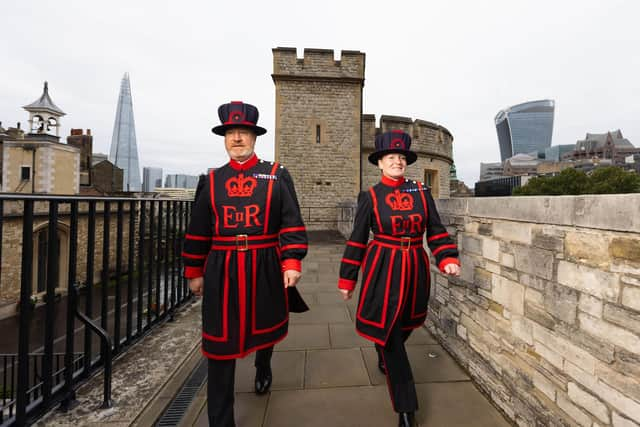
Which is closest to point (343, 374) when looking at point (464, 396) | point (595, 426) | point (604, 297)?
point (464, 396)

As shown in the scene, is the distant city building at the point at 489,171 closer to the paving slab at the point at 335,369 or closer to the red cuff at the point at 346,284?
the paving slab at the point at 335,369

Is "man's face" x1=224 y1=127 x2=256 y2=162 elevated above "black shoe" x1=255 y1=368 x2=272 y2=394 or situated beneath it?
elevated above

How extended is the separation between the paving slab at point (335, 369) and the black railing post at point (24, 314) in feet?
5.62

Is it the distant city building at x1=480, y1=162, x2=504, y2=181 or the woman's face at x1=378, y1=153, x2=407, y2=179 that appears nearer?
the woman's face at x1=378, y1=153, x2=407, y2=179

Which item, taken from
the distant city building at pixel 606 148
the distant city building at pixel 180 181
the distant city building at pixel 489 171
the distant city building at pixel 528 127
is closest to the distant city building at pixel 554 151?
the distant city building at pixel 528 127

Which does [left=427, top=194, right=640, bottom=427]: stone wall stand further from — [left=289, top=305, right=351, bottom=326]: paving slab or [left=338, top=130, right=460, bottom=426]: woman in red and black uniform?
[left=289, top=305, right=351, bottom=326]: paving slab

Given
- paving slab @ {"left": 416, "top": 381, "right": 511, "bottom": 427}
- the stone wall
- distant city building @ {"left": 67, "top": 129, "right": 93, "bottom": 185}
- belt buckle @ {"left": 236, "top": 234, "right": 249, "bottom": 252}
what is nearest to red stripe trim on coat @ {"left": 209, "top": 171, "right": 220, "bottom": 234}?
belt buckle @ {"left": 236, "top": 234, "right": 249, "bottom": 252}

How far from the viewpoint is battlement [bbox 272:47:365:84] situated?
1323 centimetres

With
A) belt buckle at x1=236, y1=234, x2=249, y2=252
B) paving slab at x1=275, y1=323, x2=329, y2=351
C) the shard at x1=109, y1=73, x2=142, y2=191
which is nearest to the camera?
belt buckle at x1=236, y1=234, x2=249, y2=252

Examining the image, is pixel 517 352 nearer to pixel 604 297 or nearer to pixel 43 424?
pixel 604 297

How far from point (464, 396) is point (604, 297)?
1.27 meters

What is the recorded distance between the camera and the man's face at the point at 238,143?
1.98 metres

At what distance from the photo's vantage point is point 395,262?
204cm

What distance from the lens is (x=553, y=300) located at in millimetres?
1771
